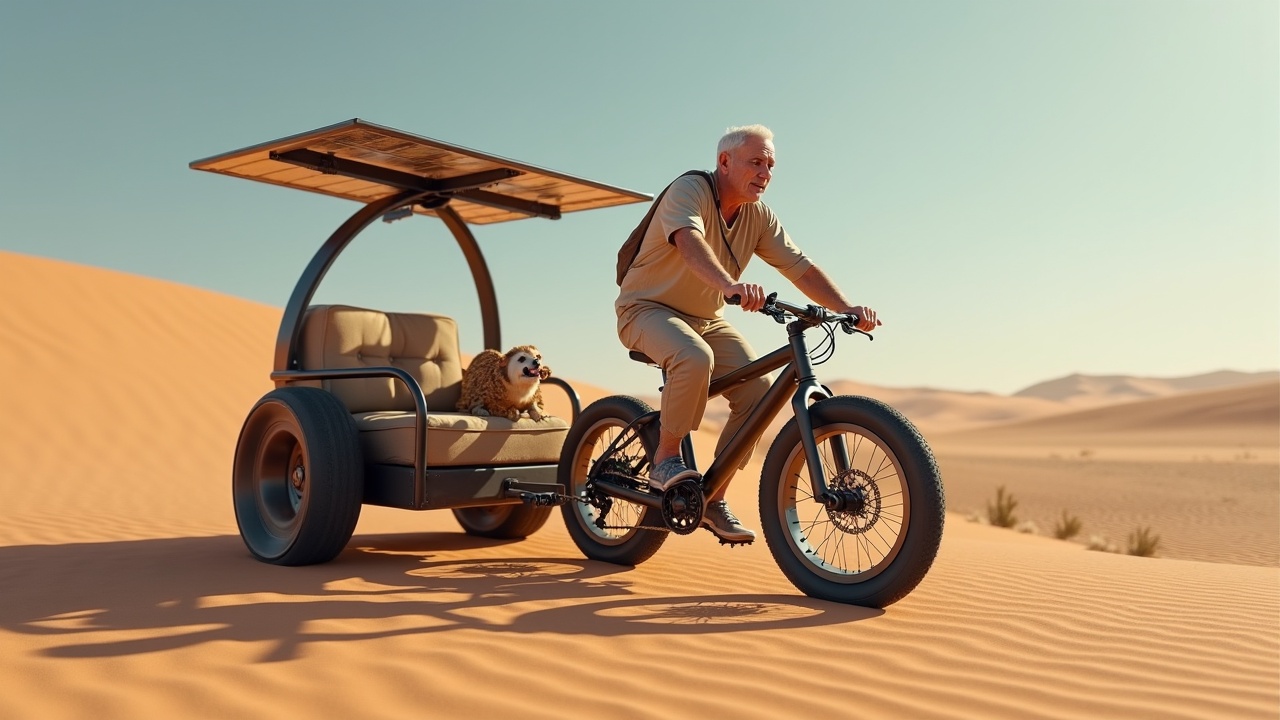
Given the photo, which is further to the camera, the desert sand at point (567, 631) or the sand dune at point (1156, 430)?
the sand dune at point (1156, 430)

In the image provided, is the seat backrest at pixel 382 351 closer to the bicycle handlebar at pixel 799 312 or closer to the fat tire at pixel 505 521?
the fat tire at pixel 505 521

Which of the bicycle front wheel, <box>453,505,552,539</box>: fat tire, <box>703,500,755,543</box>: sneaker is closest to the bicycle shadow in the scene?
the bicycle front wheel

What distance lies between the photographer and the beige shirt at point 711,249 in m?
5.00

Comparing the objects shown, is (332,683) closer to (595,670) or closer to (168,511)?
(595,670)

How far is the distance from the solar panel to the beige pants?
1.53m

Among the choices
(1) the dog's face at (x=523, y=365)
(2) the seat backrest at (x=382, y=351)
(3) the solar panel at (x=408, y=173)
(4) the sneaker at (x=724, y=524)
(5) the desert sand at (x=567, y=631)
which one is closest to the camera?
(5) the desert sand at (x=567, y=631)

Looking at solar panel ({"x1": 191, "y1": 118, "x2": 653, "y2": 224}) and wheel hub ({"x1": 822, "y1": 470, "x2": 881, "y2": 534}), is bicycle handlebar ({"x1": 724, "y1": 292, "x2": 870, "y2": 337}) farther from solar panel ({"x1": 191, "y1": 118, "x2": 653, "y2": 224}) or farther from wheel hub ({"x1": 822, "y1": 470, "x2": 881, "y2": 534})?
solar panel ({"x1": 191, "y1": 118, "x2": 653, "y2": 224})

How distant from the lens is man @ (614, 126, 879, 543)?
4.82m

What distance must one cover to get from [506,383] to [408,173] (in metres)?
1.58

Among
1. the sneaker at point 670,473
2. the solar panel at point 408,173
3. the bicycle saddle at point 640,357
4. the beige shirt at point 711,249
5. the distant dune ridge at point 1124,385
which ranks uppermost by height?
the distant dune ridge at point 1124,385

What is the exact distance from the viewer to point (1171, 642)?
4051 millimetres

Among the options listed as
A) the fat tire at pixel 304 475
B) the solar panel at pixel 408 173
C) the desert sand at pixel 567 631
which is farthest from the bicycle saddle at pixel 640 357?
the fat tire at pixel 304 475

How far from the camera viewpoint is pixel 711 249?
498 centimetres

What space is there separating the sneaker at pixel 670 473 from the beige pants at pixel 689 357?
0.15 metres
